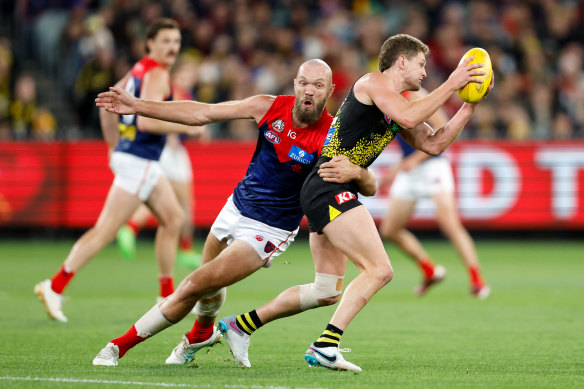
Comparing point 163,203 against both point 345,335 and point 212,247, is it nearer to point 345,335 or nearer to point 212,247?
point 345,335

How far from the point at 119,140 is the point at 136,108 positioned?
386cm

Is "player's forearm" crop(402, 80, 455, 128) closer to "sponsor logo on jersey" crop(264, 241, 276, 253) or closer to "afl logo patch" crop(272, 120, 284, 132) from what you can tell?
"afl logo patch" crop(272, 120, 284, 132)

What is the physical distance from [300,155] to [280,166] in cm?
17

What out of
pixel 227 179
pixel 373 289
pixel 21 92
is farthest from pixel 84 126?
pixel 373 289

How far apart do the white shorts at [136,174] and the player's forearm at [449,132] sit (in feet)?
12.7

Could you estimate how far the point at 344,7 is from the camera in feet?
74.9

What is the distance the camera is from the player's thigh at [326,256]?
7.00 metres

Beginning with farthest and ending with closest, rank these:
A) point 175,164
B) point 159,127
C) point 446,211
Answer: point 175,164 → point 446,211 → point 159,127

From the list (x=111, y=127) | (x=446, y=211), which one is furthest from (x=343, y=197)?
(x=446, y=211)

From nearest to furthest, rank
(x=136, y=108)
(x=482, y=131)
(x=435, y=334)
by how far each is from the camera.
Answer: (x=136, y=108) < (x=435, y=334) < (x=482, y=131)

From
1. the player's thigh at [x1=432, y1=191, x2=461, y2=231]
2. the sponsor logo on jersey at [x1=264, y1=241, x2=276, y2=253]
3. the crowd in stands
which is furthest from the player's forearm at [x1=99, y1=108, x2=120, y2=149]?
the crowd in stands

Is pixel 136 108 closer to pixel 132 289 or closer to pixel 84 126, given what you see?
pixel 132 289

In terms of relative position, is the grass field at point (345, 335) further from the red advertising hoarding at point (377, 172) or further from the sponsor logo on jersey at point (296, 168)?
the red advertising hoarding at point (377, 172)

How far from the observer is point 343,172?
6793mm
